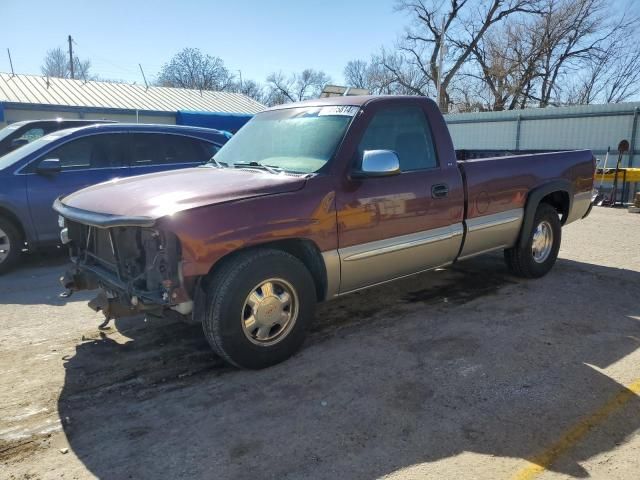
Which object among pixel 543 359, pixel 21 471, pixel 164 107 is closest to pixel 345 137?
pixel 543 359

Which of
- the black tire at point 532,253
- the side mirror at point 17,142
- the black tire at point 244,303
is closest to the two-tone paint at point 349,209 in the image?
the black tire at point 244,303

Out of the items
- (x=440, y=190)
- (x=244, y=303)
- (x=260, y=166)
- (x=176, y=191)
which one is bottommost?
(x=244, y=303)

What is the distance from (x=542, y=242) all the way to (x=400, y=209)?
2627 mm

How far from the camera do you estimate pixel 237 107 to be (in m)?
25.5

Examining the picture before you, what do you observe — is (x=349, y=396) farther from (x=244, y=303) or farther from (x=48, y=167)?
(x=48, y=167)

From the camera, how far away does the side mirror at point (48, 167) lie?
21.3 ft

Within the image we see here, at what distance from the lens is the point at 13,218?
6441 mm

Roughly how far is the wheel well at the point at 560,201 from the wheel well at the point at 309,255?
3.39 metres

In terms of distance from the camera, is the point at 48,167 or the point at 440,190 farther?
the point at 48,167

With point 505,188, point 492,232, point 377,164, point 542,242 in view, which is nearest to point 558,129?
point 542,242

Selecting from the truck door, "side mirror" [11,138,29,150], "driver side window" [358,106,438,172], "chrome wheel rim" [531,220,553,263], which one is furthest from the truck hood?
"side mirror" [11,138,29,150]

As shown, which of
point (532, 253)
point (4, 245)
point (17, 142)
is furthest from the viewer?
point (17, 142)

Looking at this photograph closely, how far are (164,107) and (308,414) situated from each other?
71.0ft

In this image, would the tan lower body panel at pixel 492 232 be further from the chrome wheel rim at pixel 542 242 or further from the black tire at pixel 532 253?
the chrome wheel rim at pixel 542 242
